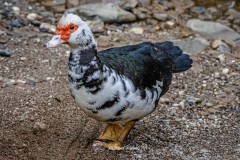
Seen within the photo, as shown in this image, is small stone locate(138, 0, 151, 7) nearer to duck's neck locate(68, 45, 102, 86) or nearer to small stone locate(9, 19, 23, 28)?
small stone locate(9, 19, 23, 28)

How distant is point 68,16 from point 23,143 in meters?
1.26

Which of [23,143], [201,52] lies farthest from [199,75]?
[23,143]

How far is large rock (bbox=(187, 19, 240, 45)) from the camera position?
765cm

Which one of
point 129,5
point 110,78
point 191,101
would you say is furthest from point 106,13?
point 110,78

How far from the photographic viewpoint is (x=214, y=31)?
7.71 metres

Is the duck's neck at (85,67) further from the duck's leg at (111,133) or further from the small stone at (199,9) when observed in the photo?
the small stone at (199,9)

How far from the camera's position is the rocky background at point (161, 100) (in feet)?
17.8

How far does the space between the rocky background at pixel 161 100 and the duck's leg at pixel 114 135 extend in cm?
8


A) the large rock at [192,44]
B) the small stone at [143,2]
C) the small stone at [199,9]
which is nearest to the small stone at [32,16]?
the small stone at [143,2]

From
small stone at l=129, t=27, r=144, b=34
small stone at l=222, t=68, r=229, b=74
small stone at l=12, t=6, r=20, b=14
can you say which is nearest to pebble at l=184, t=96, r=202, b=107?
small stone at l=222, t=68, r=229, b=74

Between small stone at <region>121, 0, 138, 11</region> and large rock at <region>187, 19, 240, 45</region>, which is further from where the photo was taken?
small stone at <region>121, 0, 138, 11</region>

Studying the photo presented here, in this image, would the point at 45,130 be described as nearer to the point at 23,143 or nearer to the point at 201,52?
the point at 23,143

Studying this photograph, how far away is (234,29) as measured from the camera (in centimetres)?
798

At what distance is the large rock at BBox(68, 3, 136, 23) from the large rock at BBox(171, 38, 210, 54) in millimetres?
806
